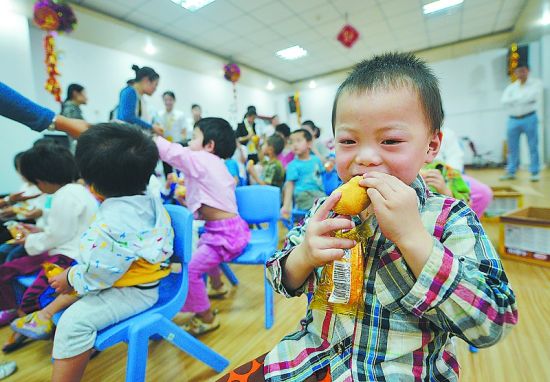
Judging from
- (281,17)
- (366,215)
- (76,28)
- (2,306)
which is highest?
(281,17)

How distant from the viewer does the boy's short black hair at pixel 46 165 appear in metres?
1.49

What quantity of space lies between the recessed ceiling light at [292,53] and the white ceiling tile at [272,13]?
5.18 ft

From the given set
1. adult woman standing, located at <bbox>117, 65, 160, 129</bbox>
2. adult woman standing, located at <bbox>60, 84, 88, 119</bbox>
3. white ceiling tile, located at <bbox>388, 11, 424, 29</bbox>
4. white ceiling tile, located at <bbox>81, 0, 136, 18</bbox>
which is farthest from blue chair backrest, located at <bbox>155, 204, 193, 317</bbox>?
white ceiling tile, located at <bbox>388, 11, 424, 29</bbox>

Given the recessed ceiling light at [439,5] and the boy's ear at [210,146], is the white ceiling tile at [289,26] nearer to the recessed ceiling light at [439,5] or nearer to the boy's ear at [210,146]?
the recessed ceiling light at [439,5]

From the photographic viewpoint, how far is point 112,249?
3.04ft

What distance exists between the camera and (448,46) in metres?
7.58

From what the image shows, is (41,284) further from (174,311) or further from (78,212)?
(174,311)

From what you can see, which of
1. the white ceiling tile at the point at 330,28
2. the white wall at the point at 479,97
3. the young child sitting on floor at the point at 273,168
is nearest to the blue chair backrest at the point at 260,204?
the young child sitting on floor at the point at 273,168

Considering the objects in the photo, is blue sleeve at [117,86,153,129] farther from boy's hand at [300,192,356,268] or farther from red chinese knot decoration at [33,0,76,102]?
red chinese knot decoration at [33,0,76,102]

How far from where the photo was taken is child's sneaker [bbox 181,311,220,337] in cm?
150

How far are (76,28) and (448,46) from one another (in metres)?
8.35

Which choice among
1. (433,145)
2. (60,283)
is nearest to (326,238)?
(433,145)

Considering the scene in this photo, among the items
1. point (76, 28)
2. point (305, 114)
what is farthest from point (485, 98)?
point (76, 28)

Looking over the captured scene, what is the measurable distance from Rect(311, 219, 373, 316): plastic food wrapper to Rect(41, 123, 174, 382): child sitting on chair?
685 millimetres
